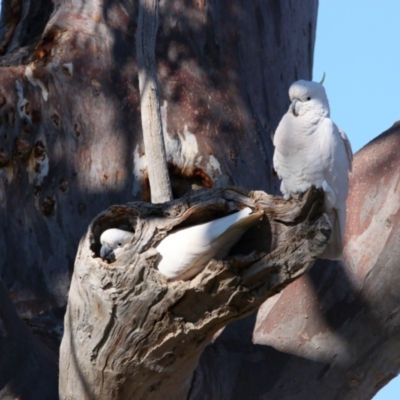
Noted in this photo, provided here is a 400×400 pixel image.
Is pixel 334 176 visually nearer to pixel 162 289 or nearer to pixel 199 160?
pixel 199 160

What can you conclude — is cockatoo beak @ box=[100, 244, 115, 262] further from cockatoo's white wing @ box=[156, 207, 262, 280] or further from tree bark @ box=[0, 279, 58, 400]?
tree bark @ box=[0, 279, 58, 400]

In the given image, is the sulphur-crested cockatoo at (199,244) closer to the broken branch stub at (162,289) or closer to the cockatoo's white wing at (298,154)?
the broken branch stub at (162,289)

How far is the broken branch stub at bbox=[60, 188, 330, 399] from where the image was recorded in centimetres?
188

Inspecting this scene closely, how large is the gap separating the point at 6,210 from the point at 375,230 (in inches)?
51.4

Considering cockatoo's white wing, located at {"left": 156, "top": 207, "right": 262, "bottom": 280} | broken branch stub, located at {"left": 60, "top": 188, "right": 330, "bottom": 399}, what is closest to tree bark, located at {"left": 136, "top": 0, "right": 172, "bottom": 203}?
broken branch stub, located at {"left": 60, "top": 188, "right": 330, "bottom": 399}

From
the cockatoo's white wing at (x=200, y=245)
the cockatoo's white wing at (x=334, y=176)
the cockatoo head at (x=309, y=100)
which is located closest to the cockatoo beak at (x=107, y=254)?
the cockatoo's white wing at (x=200, y=245)

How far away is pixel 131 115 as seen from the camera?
2920 mm

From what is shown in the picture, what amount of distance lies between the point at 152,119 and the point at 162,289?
651mm

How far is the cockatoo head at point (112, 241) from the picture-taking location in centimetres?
198

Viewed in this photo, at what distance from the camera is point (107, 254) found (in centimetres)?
198

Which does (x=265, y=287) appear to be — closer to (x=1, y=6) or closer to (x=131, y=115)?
(x=131, y=115)

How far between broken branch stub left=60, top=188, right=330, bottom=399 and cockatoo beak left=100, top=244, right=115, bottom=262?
0.02 meters

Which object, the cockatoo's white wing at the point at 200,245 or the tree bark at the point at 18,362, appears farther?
the tree bark at the point at 18,362

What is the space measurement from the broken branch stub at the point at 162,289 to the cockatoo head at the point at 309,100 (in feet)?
1.64
